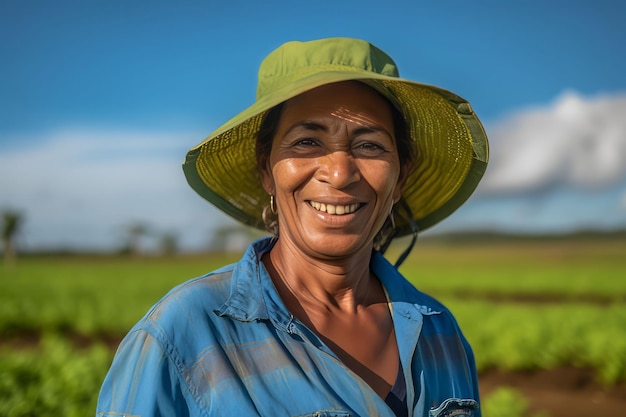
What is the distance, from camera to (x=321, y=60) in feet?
→ 5.70

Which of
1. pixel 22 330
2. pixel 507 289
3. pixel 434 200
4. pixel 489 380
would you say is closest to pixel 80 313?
pixel 22 330

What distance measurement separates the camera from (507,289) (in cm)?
2800

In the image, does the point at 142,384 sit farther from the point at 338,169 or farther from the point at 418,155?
the point at 418,155

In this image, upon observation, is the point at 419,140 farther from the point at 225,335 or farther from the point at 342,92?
the point at 225,335

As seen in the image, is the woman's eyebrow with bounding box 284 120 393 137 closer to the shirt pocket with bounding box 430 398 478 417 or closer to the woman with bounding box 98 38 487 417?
the woman with bounding box 98 38 487 417

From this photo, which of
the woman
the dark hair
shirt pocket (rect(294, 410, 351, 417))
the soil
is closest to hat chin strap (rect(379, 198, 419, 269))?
the dark hair

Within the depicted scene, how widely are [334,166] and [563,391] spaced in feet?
22.1

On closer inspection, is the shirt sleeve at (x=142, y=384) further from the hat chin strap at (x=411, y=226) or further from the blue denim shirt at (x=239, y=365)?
the hat chin strap at (x=411, y=226)

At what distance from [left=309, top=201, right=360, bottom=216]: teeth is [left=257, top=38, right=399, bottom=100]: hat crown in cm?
33

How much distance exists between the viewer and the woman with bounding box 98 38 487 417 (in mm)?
1428

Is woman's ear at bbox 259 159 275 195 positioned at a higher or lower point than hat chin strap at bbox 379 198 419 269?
higher

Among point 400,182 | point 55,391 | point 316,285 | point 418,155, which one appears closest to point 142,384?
point 316,285

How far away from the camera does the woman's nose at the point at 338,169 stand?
1.71 metres

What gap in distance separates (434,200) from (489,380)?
20.7 feet
